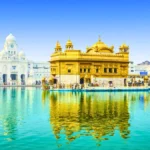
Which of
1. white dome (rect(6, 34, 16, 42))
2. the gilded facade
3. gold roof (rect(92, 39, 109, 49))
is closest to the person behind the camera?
the gilded facade

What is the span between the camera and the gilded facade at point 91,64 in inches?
2496

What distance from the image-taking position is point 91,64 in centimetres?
6562

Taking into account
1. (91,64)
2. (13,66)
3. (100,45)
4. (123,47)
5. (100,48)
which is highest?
(100,45)

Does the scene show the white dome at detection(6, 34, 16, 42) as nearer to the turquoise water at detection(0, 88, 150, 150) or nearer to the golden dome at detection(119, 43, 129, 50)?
the golden dome at detection(119, 43, 129, 50)

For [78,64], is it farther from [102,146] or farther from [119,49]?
[102,146]

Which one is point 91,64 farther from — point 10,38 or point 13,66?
point 10,38

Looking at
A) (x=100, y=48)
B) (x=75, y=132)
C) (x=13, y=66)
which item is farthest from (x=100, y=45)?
(x=75, y=132)

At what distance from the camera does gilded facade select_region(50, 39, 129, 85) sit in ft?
208

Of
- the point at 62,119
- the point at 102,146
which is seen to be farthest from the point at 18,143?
the point at 62,119

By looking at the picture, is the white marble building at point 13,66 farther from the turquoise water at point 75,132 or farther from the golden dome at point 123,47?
the turquoise water at point 75,132

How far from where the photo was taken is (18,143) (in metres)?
→ 13.2

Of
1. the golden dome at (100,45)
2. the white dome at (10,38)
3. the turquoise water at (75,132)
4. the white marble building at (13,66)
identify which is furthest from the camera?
the white dome at (10,38)

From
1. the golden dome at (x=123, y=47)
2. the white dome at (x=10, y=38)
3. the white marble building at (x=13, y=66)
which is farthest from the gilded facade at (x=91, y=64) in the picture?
the white dome at (x=10, y=38)

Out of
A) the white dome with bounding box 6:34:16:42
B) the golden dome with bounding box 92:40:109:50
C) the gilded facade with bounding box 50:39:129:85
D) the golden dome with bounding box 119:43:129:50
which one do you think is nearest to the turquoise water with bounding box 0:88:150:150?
the gilded facade with bounding box 50:39:129:85
